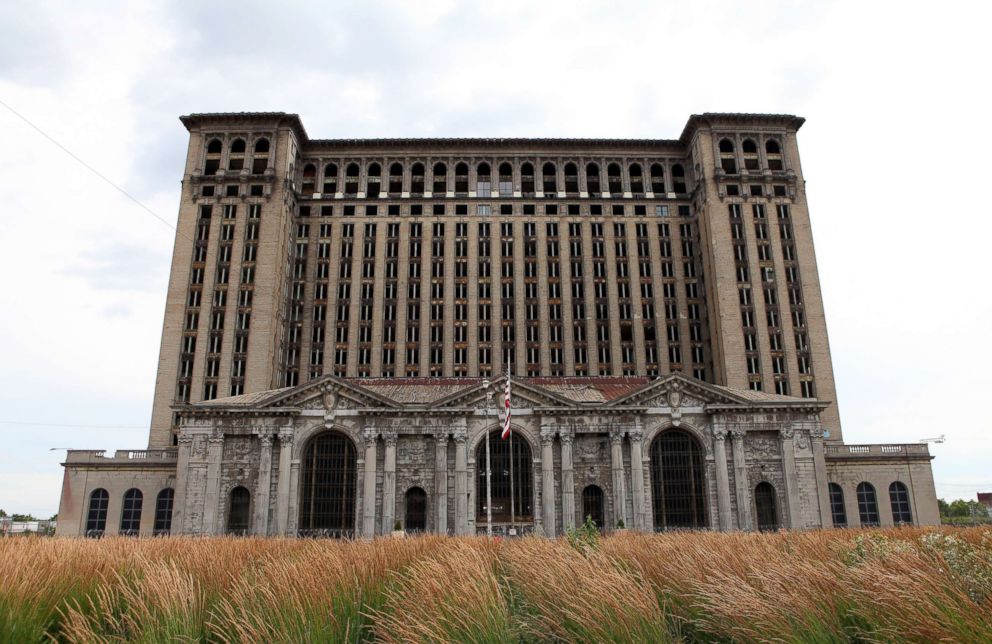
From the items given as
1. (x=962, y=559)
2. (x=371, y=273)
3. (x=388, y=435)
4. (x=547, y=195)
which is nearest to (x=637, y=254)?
(x=547, y=195)

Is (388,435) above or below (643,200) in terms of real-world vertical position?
below

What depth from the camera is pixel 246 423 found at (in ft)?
176

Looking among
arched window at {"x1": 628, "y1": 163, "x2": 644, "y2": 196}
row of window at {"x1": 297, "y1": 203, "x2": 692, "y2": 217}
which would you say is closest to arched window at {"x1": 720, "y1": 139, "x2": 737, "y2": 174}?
row of window at {"x1": 297, "y1": 203, "x2": 692, "y2": 217}

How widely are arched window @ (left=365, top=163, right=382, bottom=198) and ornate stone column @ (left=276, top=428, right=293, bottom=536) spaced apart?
49121 millimetres

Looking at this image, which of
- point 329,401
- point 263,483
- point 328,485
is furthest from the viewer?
point 329,401

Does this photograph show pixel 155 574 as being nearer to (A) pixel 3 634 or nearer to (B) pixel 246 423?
(A) pixel 3 634

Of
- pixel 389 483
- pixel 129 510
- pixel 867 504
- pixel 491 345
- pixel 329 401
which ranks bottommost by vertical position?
pixel 867 504

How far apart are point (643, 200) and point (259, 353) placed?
5723 cm

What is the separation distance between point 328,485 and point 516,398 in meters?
17.4

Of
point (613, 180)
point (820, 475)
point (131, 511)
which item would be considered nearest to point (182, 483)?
point (131, 511)

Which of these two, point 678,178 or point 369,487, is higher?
point 678,178

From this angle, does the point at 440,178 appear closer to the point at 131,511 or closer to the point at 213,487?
the point at 213,487

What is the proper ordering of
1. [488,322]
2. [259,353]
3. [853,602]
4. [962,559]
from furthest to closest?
[488,322], [259,353], [962,559], [853,602]

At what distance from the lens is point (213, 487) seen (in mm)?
52344
